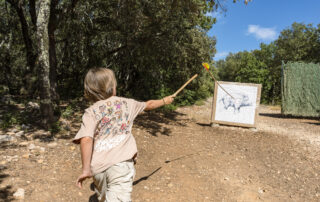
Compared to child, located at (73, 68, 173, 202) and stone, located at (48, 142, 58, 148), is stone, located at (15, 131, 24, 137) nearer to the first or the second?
stone, located at (48, 142, 58, 148)

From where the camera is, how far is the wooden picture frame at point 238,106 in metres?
8.69

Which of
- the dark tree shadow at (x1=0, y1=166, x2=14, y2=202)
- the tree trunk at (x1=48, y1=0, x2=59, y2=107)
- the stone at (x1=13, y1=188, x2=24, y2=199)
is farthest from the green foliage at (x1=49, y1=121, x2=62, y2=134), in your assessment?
the stone at (x1=13, y1=188, x2=24, y2=199)

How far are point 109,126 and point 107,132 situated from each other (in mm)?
54

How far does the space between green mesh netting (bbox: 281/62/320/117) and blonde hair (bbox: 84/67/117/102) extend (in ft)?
46.5

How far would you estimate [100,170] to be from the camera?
197cm

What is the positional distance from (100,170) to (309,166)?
546cm

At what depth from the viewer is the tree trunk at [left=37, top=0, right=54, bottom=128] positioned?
17.6 ft

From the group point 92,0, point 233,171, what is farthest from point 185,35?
point 233,171

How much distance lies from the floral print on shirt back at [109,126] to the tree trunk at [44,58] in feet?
14.2

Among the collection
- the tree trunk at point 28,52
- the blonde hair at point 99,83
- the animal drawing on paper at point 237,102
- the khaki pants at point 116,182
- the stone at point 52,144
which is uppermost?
the tree trunk at point 28,52

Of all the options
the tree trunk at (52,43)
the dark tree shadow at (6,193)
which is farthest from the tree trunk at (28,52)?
→ the dark tree shadow at (6,193)

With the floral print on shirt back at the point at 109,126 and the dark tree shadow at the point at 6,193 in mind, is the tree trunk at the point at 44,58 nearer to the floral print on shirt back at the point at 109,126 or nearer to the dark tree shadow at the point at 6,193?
the dark tree shadow at the point at 6,193

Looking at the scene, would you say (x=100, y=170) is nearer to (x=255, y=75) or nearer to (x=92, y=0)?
(x=92, y=0)

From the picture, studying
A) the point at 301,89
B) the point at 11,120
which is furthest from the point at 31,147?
the point at 301,89
